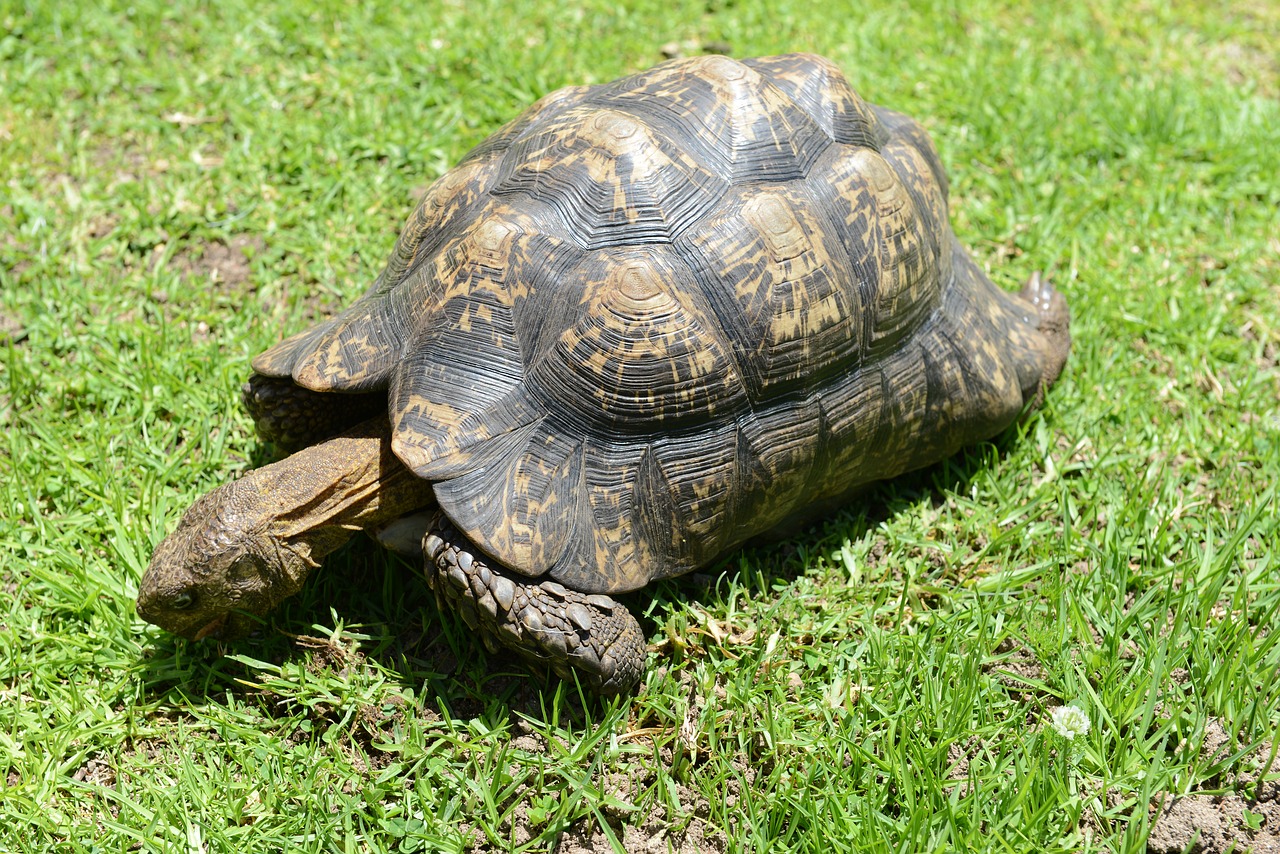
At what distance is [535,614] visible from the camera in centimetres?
288

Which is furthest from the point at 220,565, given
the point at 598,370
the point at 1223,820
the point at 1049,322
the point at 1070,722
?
the point at 1049,322

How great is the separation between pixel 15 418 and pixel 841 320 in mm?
3041

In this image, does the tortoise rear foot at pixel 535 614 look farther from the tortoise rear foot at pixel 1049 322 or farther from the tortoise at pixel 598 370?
the tortoise rear foot at pixel 1049 322

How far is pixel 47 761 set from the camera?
298 cm

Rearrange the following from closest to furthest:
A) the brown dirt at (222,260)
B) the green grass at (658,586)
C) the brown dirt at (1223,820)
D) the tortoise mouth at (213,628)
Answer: the brown dirt at (1223,820), the green grass at (658,586), the tortoise mouth at (213,628), the brown dirt at (222,260)

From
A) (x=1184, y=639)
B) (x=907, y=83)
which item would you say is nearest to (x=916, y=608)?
(x=1184, y=639)

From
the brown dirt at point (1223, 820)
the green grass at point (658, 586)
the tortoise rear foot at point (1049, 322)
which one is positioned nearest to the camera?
the brown dirt at point (1223, 820)

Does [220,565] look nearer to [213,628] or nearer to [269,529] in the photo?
[269,529]

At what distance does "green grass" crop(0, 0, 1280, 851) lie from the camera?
2.90 m

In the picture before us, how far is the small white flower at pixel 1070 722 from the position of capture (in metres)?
2.90

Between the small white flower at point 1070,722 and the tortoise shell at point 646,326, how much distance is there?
97 cm

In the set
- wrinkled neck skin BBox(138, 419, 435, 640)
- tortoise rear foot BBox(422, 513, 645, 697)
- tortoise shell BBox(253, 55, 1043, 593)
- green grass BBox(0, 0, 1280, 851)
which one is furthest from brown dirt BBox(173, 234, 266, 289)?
tortoise rear foot BBox(422, 513, 645, 697)

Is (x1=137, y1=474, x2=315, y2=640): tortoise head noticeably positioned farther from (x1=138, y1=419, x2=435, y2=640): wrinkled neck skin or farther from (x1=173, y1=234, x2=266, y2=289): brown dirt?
(x1=173, y1=234, x2=266, y2=289): brown dirt

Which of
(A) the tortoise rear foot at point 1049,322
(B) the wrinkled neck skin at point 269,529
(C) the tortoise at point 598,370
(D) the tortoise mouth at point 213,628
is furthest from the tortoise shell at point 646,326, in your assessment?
(A) the tortoise rear foot at point 1049,322
